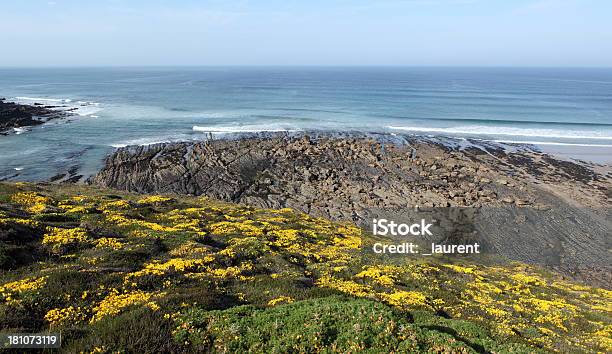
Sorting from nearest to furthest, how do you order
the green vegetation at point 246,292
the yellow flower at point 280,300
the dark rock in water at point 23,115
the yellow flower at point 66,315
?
the green vegetation at point 246,292
the yellow flower at point 66,315
the yellow flower at point 280,300
the dark rock in water at point 23,115

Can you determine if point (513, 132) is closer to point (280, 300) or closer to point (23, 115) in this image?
point (280, 300)

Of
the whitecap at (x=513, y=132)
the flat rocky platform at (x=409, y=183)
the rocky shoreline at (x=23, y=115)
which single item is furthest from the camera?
the rocky shoreline at (x=23, y=115)

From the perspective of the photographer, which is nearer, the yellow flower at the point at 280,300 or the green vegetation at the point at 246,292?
the green vegetation at the point at 246,292

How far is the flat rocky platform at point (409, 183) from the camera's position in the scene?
3544cm

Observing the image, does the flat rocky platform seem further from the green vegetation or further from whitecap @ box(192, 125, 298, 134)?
whitecap @ box(192, 125, 298, 134)

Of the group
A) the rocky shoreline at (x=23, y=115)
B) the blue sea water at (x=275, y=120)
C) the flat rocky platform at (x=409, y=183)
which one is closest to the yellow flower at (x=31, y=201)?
the flat rocky platform at (x=409, y=183)

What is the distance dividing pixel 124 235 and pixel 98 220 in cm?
312

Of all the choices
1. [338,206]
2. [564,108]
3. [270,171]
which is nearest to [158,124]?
[270,171]

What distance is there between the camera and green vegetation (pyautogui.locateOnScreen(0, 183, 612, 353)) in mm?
9648

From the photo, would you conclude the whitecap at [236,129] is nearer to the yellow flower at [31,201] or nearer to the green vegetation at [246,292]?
the green vegetation at [246,292]

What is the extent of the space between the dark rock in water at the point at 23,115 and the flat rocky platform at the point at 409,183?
36116mm

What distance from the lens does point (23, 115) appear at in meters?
85.2

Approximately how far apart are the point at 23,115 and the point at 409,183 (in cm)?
8871

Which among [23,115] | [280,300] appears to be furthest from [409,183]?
[23,115]
